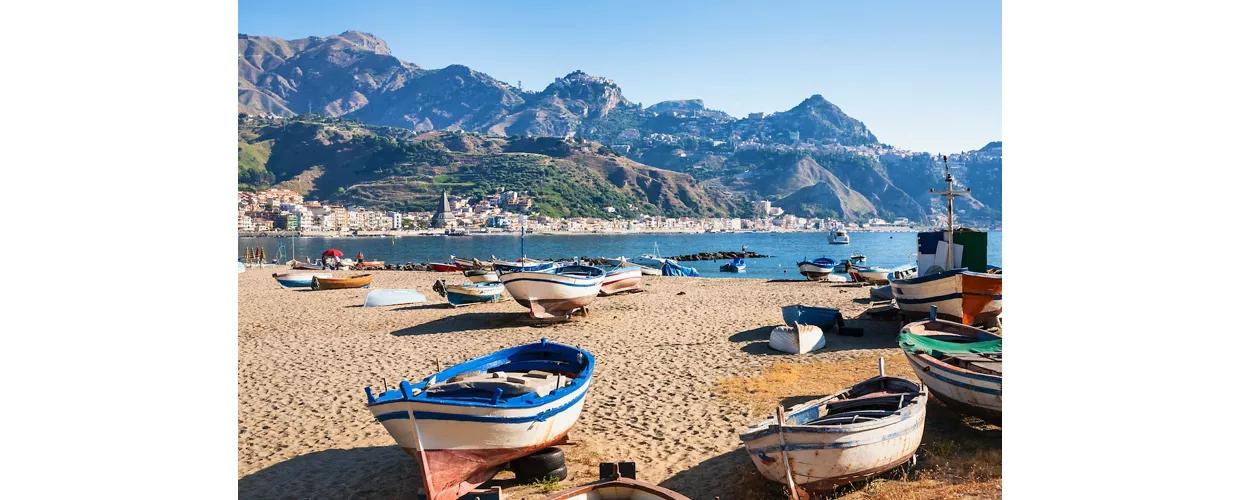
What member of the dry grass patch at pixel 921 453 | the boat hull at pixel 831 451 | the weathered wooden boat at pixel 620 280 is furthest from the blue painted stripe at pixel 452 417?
the weathered wooden boat at pixel 620 280

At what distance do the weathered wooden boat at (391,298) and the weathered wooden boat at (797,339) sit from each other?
13115mm

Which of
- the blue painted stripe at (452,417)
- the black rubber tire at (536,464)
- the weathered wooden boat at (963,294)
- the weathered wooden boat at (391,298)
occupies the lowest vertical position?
the black rubber tire at (536,464)

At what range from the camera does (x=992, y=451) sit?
6340mm

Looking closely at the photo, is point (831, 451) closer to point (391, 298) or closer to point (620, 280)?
point (620, 280)

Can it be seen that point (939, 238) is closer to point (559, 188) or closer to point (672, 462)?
point (672, 462)

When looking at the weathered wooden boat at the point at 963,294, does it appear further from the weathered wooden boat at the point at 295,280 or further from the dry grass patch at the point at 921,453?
the weathered wooden boat at the point at 295,280

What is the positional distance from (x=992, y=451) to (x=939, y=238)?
9067mm

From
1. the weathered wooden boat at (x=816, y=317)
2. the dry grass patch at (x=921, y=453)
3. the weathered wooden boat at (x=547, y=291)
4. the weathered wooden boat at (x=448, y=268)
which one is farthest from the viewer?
the weathered wooden boat at (x=448, y=268)

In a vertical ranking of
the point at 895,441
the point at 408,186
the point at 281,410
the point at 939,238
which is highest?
the point at 408,186

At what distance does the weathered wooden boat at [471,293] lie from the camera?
19.7 m

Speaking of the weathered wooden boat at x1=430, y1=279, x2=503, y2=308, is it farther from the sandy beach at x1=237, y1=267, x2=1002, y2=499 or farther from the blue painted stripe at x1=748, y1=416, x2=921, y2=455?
the blue painted stripe at x1=748, y1=416, x2=921, y2=455

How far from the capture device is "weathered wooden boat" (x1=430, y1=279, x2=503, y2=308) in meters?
19.7

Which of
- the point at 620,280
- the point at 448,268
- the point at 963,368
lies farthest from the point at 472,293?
the point at 448,268

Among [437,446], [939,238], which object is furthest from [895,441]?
[939,238]
